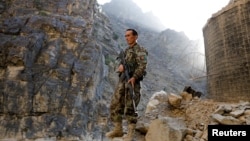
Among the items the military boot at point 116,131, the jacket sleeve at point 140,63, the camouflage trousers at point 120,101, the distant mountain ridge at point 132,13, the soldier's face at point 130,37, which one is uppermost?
the distant mountain ridge at point 132,13

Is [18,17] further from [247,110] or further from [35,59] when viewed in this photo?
[247,110]

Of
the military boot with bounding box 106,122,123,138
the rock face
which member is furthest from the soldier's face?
the rock face

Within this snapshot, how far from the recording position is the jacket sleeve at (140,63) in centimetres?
461

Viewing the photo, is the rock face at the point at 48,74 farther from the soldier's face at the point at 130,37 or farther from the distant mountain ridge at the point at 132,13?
the distant mountain ridge at the point at 132,13

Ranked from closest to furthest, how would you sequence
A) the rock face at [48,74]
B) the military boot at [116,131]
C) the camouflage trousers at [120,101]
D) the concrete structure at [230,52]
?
the camouflage trousers at [120,101] < the military boot at [116,131] < the concrete structure at [230,52] < the rock face at [48,74]

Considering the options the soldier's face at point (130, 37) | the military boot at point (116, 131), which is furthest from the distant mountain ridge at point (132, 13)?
the military boot at point (116, 131)

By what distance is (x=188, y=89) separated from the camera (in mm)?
7629

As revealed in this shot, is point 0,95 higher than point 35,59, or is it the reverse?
point 35,59

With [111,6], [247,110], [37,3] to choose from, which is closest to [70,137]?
[37,3]

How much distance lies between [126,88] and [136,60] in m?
0.53

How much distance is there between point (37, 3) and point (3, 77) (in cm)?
1204

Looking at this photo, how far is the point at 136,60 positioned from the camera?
4836 mm

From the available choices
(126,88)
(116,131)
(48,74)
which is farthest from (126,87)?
(48,74)

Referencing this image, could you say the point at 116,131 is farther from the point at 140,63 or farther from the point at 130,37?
the point at 130,37
